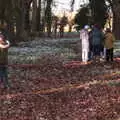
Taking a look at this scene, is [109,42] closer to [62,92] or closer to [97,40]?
[97,40]

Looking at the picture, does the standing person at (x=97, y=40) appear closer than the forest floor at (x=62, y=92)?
No

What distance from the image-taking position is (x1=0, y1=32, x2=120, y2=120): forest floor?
11359 mm

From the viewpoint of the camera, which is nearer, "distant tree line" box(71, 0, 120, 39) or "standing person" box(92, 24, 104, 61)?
"standing person" box(92, 24, 104, 61)

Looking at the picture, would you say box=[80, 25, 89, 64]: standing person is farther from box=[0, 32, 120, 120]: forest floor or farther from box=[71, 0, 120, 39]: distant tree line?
box=[71, 0, 120, 39]: distant tree line

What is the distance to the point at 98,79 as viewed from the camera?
17219 millimetres

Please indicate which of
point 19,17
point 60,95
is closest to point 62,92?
point 60,95

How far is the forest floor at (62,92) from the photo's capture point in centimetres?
1136

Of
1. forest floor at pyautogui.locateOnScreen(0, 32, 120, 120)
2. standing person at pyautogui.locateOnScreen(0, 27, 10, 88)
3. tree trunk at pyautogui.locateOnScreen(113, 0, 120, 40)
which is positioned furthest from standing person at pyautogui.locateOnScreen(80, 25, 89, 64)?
tree trunk at pyautogui.locateOnScreen(113, 0, 120, 40)

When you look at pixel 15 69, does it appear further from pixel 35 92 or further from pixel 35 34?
pixel 35 34

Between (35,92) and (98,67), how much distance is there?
734 centimetres

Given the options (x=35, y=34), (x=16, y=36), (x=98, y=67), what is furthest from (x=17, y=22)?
(x=98, y=67)

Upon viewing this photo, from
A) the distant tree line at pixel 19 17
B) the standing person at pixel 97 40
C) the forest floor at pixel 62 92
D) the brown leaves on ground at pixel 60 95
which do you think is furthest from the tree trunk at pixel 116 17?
the brown leaves on ground at pixel 60 95

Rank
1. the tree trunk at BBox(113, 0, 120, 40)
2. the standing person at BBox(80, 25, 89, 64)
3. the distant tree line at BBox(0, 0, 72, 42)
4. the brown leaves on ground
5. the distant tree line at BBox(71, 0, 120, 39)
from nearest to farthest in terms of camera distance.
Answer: the brown leaves on ground
the standing person at BBox(80, 25, 89, 64)
the distant tree line at BBox(0, 0, 72, 42)
the tree trunk at BBox(113, 0, 120, 40)
the distant tree line at BBox(71, 0, 120, 39)

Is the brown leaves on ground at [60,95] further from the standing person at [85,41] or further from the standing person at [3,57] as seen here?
the standing person at [85,41]
